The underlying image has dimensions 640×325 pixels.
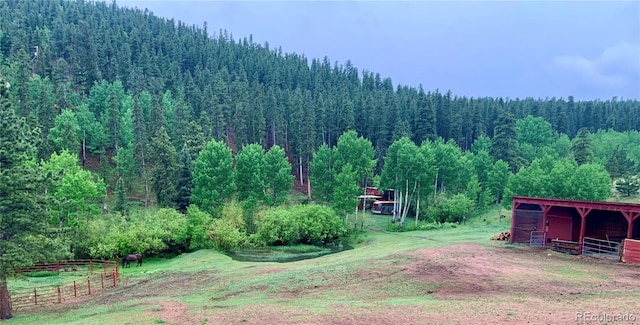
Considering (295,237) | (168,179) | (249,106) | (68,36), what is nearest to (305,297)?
(295,237)

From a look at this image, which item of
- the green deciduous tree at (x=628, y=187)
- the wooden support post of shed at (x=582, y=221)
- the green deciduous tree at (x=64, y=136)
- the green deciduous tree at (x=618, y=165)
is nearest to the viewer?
the wooden support post of shed at (x=582, y=221)

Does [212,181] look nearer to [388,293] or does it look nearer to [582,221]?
[388,293]

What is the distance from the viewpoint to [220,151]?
Result: 2191 inches

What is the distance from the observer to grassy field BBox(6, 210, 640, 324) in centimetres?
1820

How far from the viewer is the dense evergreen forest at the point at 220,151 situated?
47969 millimetres

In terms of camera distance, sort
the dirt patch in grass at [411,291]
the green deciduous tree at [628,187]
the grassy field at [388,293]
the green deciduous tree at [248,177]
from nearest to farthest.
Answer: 1. the dirt patch in grass at [411,291]
2. the grassy field at [388,293]
3. the green deciduous tree at [248,177]
4. the green deciduous tree at [628,187]

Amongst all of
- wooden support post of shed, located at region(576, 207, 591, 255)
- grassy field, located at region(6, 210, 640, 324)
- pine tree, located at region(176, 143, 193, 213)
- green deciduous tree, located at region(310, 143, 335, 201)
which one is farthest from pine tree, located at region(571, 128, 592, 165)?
pine tree, located at region(176, 143, 193, 213)

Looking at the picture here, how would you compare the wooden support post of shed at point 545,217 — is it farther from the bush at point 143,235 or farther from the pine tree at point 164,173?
the pine tree at point 164,173

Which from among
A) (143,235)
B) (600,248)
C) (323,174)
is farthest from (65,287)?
(600,248)

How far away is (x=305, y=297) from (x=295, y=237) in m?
29.9

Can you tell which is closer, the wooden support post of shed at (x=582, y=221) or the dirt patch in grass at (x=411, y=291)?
the dirt patch in grass at (x=411, y=291)

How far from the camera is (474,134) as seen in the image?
394 feet

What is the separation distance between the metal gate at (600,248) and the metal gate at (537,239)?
3121mm

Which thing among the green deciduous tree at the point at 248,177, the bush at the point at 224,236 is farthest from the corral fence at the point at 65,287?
the green deciduous tree at the point at 248,177
